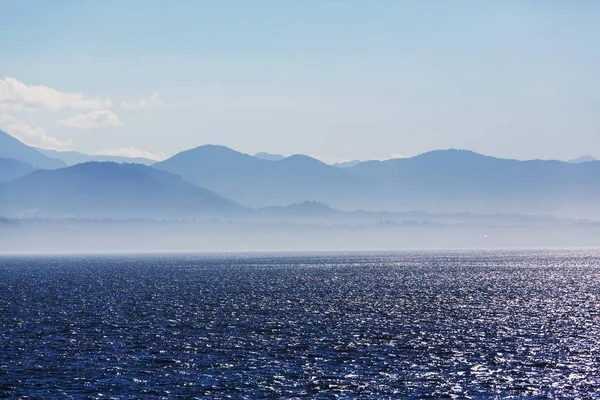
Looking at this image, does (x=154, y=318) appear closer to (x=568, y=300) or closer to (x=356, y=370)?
(x=356, y=370)

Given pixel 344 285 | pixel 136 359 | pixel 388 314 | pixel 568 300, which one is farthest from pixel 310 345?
pixel 344 285

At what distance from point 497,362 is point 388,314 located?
4337 centimetres

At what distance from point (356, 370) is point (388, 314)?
47.1m

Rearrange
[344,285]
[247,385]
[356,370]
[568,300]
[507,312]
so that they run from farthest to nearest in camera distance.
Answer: [344,285] < [568,300] < [507,312] < [356,370] < [247,385]

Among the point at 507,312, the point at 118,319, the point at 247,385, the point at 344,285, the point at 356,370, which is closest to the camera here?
the point at 247,385

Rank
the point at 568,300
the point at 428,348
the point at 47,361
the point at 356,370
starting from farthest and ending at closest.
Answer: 1. the point at 568,300
2. the point at 428,348
3. the point at 47,361
4. the point at 356,370

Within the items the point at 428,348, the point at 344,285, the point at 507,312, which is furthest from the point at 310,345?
the point at 344,285

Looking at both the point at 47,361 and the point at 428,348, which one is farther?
the point at 428,348

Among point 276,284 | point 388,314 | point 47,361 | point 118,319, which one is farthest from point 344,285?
point 47,361

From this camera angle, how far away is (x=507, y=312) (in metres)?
119

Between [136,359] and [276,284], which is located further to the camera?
[276,284]

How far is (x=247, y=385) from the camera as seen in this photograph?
64.3 meters

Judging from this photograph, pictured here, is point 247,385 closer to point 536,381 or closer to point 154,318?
point 536,381

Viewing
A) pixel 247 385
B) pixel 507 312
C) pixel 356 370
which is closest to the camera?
pixel 247 385
